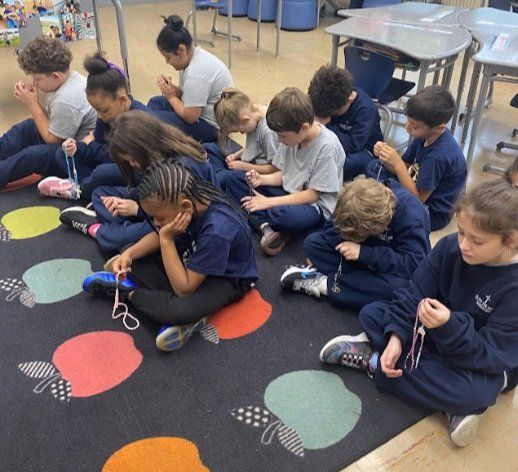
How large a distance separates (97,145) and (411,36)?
5.77 ft

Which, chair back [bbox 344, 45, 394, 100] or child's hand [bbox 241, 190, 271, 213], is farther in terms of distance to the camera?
chair back [bbox 344, 45, 394, 100]

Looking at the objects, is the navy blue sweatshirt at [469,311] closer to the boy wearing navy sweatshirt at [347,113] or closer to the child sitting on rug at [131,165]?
the child sitting on rug at [131,165]

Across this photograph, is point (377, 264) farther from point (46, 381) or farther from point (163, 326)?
point (46, 381)

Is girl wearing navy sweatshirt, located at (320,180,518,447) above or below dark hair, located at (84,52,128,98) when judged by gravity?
below

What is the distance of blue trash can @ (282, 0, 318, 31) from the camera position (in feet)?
17.2

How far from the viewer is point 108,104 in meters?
2.10

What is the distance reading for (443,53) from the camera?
247 cm

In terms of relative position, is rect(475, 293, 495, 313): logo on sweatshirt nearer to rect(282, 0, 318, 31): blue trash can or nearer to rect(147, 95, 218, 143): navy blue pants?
rect(147, 95, 218, 143): navy blue pants

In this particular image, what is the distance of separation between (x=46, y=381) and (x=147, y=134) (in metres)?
0.83

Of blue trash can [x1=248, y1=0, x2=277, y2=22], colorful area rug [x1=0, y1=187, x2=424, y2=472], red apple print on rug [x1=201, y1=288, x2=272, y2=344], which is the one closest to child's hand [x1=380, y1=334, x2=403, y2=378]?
colorful area rug [x1=0, y1=187, x2=424, y2=472]

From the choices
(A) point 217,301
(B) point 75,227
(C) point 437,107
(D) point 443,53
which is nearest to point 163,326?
(A) point 217,301

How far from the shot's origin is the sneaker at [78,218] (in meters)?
2.12

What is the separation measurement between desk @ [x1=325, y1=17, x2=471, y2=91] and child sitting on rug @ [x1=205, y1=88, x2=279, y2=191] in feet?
2.76

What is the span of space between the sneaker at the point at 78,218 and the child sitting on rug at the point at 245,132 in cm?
58
